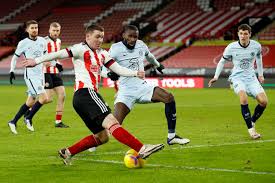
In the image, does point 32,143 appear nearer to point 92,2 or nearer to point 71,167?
point 71,167

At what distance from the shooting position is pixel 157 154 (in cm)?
1021

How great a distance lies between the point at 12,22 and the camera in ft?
177

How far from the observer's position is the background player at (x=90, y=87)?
9.02 metres

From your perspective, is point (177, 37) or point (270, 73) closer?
point (270, 73)

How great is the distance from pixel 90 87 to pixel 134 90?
217 cm

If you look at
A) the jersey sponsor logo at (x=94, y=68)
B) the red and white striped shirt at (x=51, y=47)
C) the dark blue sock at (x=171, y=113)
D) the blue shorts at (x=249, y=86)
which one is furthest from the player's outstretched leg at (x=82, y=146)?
the red and white striped shirt at (x=51, y=47)

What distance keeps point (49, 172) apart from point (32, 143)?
3.44 m

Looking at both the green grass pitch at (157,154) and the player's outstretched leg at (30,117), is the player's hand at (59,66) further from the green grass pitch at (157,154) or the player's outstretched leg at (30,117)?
the green grass pitch at (157,154)

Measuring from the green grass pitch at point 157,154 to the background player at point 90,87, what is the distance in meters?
0.36

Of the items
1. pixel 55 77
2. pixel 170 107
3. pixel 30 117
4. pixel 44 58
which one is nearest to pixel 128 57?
pixel 170 107

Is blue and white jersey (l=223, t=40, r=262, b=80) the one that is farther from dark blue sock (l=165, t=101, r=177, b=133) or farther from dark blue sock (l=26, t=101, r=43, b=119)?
dark blue sock (l=26, t=101, r=43, b=119)

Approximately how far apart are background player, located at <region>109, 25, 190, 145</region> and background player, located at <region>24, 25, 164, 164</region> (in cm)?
180

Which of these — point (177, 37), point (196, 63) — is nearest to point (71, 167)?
point (196, 63)

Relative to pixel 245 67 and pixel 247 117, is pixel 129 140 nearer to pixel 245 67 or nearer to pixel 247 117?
pixel 247 117
